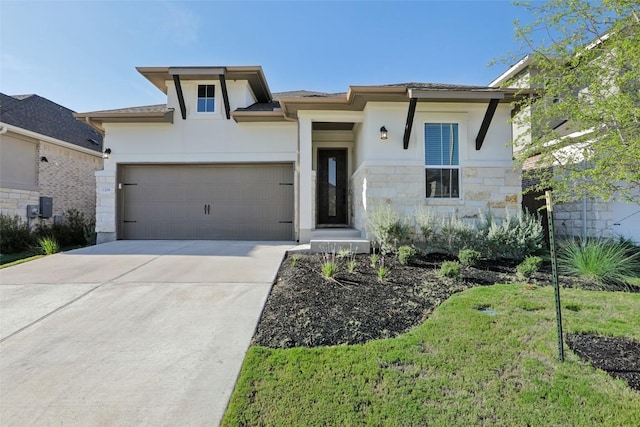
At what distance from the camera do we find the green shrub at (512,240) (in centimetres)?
649

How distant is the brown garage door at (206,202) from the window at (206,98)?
1731 mm

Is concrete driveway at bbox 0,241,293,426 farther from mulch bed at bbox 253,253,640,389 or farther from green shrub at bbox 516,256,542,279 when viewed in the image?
green shrub at bbox 516,256,542,279

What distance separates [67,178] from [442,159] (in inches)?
540

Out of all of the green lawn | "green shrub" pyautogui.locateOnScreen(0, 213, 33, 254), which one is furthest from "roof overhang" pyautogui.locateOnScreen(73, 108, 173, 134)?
the green lawn

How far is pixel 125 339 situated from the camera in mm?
3367

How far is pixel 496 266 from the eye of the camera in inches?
239

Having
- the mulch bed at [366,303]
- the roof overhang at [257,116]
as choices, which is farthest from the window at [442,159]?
the roof overhang at [257,116]

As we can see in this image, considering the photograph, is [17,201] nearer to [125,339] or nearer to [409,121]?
[125,339]

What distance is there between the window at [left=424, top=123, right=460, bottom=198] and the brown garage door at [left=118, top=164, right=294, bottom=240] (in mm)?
3995

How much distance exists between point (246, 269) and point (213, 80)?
663 cm

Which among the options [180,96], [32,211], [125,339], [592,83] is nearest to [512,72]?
[592,83]

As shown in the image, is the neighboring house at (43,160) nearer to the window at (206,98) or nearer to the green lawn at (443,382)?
the window at (206,98)

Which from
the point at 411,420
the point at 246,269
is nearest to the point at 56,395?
the point at 411,420

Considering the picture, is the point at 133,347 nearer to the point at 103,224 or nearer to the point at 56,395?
the point at 56,395
